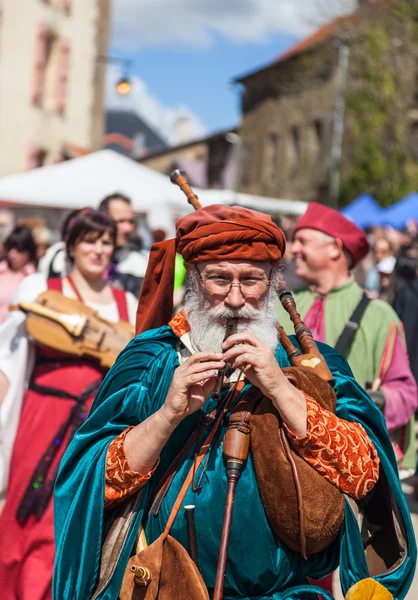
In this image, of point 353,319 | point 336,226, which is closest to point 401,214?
point 336,226

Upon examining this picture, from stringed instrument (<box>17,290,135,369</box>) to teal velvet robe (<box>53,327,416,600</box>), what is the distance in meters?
1.97

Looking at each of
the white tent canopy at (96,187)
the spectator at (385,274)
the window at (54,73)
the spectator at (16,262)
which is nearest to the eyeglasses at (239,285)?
the spectator at (16,262)

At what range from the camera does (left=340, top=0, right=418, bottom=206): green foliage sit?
26.5 m

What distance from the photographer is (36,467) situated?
495 cm

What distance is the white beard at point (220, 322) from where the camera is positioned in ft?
9.59

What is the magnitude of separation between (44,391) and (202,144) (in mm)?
51438

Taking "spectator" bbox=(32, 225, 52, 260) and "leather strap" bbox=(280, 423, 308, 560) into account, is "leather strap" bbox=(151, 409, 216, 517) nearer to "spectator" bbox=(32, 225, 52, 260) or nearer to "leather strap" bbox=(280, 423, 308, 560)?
"leather strap" bbox=(280, 423, 308, 560)

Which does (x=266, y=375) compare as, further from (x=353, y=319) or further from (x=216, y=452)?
(x=353, y=319)

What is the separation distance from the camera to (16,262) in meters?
8.38

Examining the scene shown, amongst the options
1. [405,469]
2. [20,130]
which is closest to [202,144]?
[20,130]

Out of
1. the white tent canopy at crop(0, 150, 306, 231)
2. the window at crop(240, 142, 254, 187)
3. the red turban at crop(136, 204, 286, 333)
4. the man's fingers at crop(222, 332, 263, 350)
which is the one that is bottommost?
the man's fingers at crop(222, 332, 263, 350)

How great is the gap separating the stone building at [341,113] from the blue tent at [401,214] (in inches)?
396

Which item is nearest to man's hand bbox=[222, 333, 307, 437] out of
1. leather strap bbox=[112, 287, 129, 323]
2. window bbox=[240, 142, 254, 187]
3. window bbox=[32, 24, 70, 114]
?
leather strap bbox=[112, 287, 129, 323]

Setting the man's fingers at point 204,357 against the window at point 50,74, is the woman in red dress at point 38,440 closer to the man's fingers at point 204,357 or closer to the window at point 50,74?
the man's fingers at point 204,357
